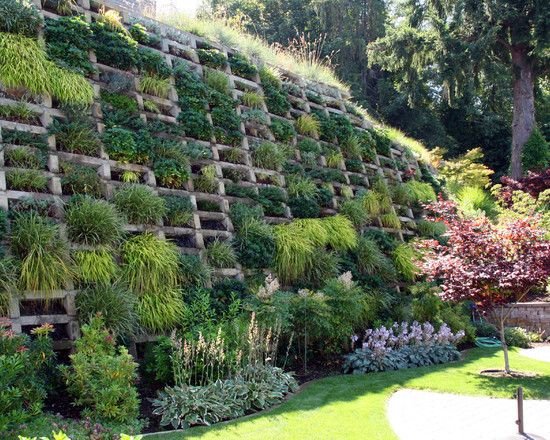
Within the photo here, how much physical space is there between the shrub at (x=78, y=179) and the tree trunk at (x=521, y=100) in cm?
1365

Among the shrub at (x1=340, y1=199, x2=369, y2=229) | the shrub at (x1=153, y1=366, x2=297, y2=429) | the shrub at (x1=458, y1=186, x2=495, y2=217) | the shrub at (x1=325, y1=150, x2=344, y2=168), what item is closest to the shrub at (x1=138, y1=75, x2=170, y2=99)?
the shrub at (x1=325, y1=150, x2=344, y2=168)

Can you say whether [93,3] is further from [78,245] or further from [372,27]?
[372,27]

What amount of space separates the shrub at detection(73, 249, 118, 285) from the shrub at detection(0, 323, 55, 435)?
0.81m

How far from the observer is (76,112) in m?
6.39

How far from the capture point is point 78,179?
6.03m

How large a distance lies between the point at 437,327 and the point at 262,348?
3.84 meters

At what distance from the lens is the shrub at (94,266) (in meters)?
5.48

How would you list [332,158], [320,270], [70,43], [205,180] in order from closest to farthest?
[70,43]
[205,180]
[320,270]
[332,158]

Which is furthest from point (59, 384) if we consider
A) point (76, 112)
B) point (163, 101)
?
point (163, 101)

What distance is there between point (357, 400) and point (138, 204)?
10.5 ft

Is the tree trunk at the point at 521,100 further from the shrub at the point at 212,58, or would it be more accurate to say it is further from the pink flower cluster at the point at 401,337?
the shrub at the point at 212,58

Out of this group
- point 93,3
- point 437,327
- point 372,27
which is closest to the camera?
point 93,3

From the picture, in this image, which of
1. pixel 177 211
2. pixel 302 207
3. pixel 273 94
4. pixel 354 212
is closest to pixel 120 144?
pixel 177 211

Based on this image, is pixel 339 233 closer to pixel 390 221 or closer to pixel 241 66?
pixel 390 221
